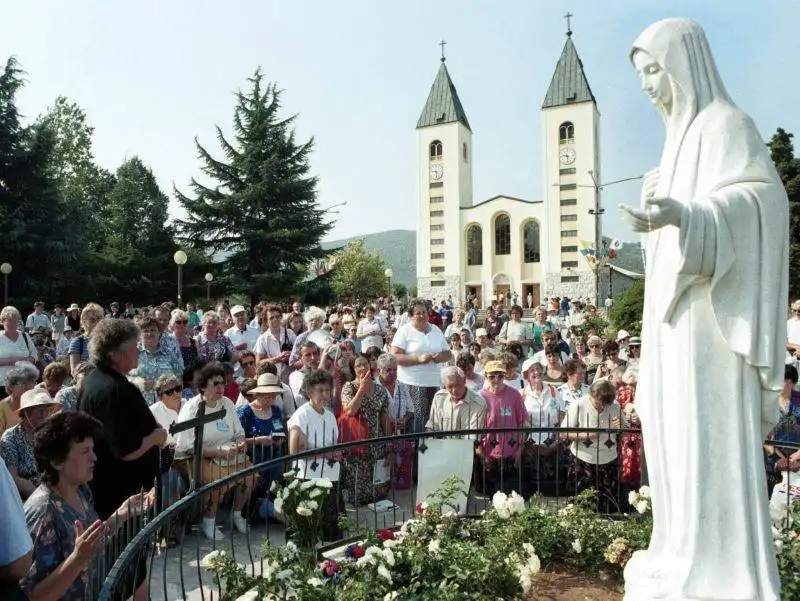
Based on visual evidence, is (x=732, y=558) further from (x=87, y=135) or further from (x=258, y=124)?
(x=87, y=135)

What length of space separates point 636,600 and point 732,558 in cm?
46

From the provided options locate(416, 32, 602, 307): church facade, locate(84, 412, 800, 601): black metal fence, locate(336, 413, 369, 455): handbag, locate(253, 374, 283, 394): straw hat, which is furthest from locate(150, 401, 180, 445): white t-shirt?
locate(416, 32, 602, 307): church facade

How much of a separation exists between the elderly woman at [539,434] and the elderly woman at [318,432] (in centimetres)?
210

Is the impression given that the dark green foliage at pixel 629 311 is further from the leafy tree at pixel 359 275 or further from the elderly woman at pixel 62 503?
the leafy tree at pixel 359 275

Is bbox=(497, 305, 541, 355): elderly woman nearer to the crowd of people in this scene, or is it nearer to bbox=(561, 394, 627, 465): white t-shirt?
the crowd of people

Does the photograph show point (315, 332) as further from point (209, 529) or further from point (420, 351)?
point (209, 529)

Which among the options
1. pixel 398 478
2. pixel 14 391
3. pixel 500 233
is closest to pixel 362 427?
pixel 398 478

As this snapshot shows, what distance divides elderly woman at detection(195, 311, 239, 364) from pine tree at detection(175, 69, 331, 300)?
24663 millimetres

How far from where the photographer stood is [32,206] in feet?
91.3

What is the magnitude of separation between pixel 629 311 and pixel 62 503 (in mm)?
18018

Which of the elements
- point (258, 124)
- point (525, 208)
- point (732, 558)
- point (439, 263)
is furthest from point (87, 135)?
point (732, 558)

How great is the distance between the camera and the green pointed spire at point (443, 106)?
66625 mm

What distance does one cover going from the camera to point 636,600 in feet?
9.54

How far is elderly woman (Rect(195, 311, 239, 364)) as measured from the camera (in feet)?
27.7
